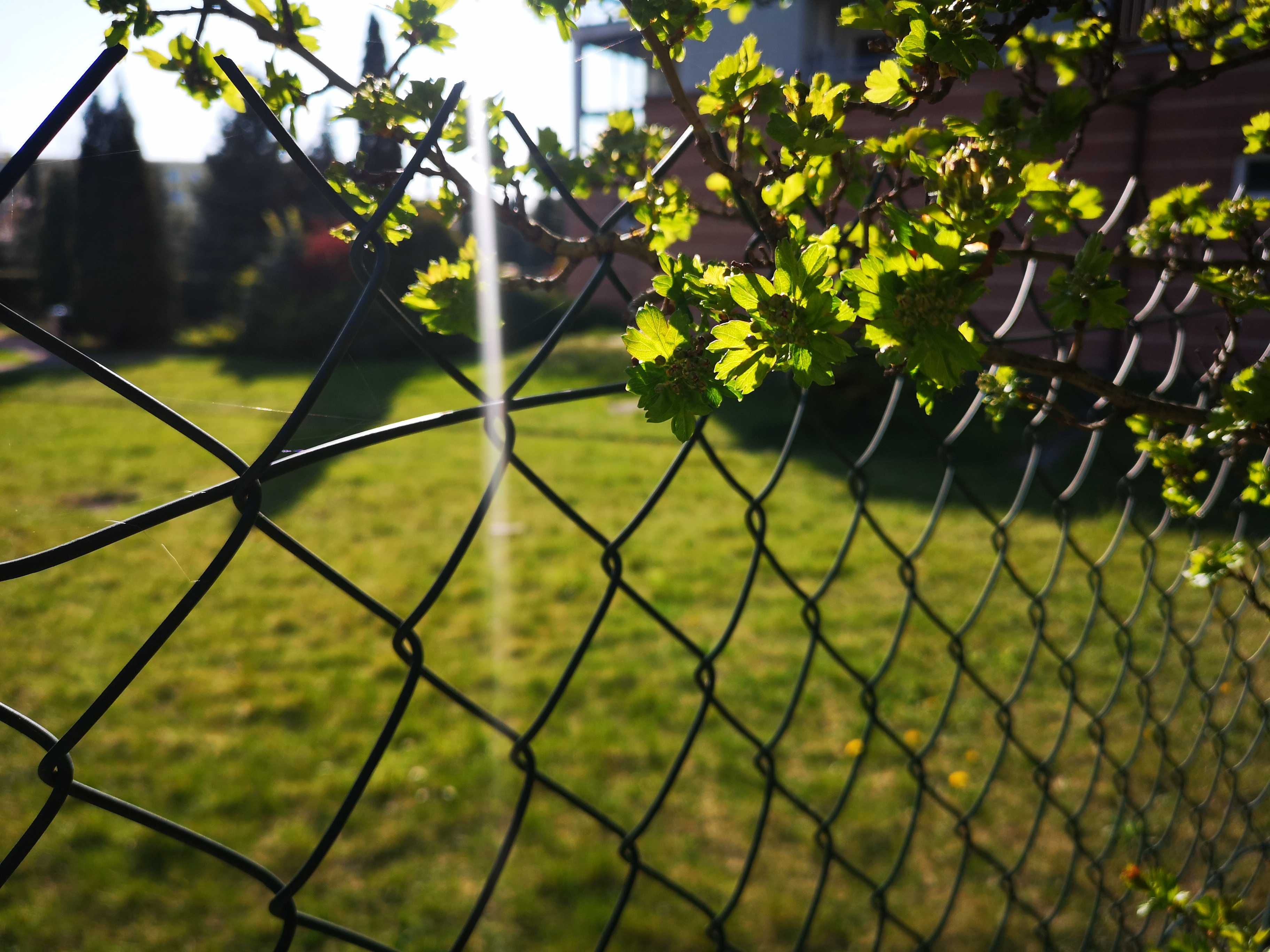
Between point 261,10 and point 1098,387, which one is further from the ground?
point 261,10

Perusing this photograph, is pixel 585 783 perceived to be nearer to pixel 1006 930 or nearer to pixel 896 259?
pixel 1006 930

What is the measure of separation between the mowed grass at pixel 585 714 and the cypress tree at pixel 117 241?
0.19 ft

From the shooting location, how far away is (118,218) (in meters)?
0.93

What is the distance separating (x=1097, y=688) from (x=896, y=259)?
288 centimetres

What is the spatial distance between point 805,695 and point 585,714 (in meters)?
0.73

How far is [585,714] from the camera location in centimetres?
294

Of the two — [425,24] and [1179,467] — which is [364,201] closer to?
[425,24]

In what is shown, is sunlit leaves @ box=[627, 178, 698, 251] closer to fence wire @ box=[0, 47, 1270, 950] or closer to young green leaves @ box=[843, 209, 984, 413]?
fence wire @ box=[0, 47, 1270, 950]

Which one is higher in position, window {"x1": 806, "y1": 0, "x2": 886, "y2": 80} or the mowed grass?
window {"x1": 806, "y1": 0, "x2": 886, "y2": 80}

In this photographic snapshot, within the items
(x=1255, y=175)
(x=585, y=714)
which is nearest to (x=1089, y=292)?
(x=585, y=714)

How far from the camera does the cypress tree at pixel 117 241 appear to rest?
2.23ft

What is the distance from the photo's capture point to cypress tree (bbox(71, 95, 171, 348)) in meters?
0.68

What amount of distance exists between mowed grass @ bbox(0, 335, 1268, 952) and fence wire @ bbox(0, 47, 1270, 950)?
1.0 inches

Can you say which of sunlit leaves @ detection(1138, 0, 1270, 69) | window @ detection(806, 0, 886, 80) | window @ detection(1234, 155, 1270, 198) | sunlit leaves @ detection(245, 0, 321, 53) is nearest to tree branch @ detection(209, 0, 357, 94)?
sunlit leaves @ detection(245, 0, 321, 53)
